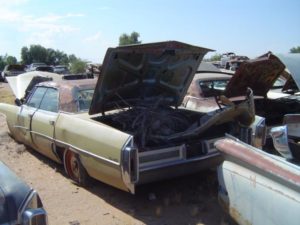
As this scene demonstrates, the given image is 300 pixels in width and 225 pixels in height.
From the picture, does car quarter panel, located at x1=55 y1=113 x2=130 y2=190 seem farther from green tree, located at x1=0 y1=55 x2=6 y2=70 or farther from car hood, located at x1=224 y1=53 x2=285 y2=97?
green tree, located at x1=0 y1=55 x2=6 y2=70

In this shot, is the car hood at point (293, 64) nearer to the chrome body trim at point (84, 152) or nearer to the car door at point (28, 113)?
the chrome body trim at point (84, 152)

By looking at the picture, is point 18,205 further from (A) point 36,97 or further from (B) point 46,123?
(A) point 36,97

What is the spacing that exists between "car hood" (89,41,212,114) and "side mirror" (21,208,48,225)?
277 centimetres

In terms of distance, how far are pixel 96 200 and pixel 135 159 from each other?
116cm

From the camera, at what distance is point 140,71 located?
6.03 meters

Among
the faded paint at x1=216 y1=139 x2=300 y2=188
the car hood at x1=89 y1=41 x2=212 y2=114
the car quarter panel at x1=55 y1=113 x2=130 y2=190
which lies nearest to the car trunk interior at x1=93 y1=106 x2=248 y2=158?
the car hood at x1=89 y1=41 x2=212 y2=114

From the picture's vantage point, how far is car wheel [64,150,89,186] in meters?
5.43

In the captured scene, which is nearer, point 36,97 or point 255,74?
point 255,74

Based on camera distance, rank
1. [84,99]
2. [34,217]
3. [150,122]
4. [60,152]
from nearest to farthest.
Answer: [34,217]
[150,122]
[60,152]
[84,99]

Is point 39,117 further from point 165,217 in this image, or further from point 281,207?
point 281,207

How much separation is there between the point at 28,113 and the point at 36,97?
289mm

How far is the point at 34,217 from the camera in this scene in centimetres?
247

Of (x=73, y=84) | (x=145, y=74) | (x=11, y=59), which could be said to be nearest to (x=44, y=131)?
(x=73, y=84)

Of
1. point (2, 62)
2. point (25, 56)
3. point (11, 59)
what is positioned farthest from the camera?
point (11, 59)
